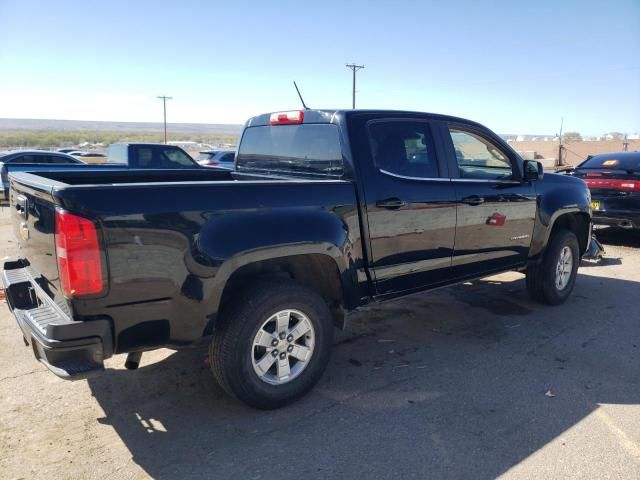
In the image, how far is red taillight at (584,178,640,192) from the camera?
8602 millimetres

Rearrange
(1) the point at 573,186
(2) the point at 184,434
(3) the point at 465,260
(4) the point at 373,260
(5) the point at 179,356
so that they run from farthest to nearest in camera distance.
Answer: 1. (1) the point at 573,186
2. (3) the point at 465,260
3. (5) the point at 179,356
4. (4) the point at 373,260
5. (2) the point at 184,434

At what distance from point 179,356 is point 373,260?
1781mm

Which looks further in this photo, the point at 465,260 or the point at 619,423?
the point at 465,260

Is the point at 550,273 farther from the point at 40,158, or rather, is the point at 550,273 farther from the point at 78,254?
the point at 40,158

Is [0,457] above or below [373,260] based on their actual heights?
below

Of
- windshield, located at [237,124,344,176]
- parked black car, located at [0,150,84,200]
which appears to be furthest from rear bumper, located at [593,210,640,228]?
parked black car, located at [0,150,84,200]

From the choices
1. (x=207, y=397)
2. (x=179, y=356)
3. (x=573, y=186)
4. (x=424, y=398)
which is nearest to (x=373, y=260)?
(x=424, y=398)

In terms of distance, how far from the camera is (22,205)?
3279 millimetres

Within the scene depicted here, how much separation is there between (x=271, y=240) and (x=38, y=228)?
4.35 feet

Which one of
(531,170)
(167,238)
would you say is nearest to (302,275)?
(167,238)

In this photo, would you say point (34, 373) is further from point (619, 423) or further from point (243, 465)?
point (619, 423)

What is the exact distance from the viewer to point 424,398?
3633 millimetres

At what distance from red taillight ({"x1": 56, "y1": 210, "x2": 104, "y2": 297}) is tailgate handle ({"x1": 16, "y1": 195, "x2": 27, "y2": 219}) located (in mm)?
751

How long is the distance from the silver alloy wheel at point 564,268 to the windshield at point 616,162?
13.9ft
